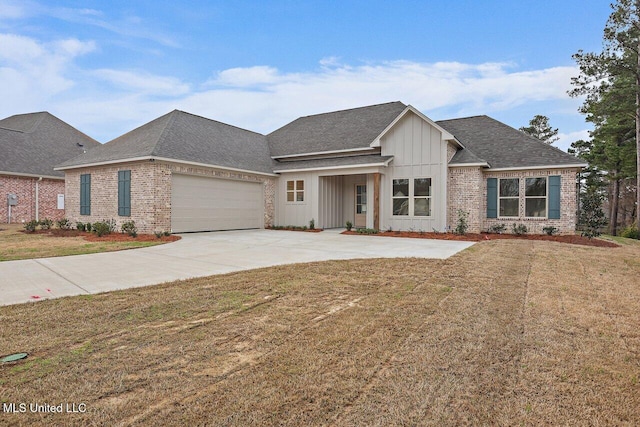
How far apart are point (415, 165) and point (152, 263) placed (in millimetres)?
11313

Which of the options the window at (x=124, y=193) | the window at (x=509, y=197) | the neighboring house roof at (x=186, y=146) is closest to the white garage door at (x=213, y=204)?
the neighboring house roof at (x=186, y=146)

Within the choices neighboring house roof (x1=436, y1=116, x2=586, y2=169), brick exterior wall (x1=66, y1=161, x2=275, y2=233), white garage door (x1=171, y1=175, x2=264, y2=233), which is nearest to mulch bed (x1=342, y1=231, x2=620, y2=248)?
neighboring house roof (x1=436, y1=116, x2=586, y2=169)

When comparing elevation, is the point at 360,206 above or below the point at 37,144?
below

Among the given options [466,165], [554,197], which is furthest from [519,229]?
→ [466,165]

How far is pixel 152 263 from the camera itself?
7.48 meters

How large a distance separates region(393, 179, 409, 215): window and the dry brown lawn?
389 inches

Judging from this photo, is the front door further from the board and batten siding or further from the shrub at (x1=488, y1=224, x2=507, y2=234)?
the shrub at (x1=488, y1=224, x2=507, y2=234)

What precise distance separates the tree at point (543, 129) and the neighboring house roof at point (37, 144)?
43.2 metres

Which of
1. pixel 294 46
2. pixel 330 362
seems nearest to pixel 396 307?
pixel 330 362

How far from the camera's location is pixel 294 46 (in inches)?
644

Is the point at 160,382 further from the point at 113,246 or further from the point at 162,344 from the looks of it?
the point at 113,246

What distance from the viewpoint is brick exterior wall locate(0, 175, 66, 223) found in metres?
18.8

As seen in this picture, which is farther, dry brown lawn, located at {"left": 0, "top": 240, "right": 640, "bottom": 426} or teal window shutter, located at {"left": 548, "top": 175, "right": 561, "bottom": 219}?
teal window shutter, located at {"left": 548, "top": 175, "right": 561, "bottom": 219}

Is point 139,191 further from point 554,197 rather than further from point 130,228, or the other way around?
point 554,197
